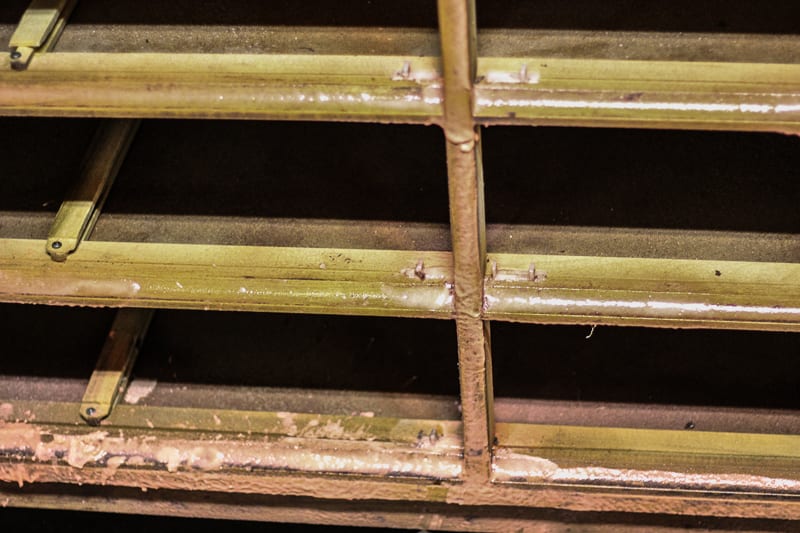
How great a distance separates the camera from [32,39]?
1.39 metres

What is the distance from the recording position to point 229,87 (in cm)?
127

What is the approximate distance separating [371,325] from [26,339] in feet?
2.49

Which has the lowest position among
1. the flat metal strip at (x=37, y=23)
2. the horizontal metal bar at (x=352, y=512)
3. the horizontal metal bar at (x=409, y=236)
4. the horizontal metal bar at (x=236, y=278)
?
the horizontal metal bar at (x=352, y=512)

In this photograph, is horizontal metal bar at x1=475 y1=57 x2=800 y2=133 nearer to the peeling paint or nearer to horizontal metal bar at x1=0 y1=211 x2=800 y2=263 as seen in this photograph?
horizontal metal bar at x1=0 y1=211 x2=800 y2=263

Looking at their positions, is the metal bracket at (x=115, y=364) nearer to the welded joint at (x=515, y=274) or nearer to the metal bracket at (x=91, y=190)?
the metal bracket at (x=91, y=190)

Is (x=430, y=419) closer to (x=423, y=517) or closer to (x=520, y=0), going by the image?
(x=423, y=517)

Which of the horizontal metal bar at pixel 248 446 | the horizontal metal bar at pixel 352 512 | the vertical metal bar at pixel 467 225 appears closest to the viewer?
the vertical metal bar at pixel 467 225

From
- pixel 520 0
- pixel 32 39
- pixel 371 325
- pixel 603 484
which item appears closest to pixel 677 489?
pixel 603 484

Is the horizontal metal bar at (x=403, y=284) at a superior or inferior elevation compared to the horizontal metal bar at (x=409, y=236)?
inferior

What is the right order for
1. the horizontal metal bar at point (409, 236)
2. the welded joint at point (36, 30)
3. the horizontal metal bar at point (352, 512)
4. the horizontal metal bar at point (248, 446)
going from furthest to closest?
1. the horizontal metal bar at point (352, 512)
2. the horizontal metal bar at point (248, 446)
3. the horizontal metal bar at point (409, 236)
4. the welded joint at point (36, 30)

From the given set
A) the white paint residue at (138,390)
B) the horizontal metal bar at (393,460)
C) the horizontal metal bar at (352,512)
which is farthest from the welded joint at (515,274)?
the white paint residue at (138,390)

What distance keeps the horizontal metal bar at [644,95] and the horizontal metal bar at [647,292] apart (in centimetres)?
28

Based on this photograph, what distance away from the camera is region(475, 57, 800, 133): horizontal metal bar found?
1.20 m

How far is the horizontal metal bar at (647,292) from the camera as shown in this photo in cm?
140
